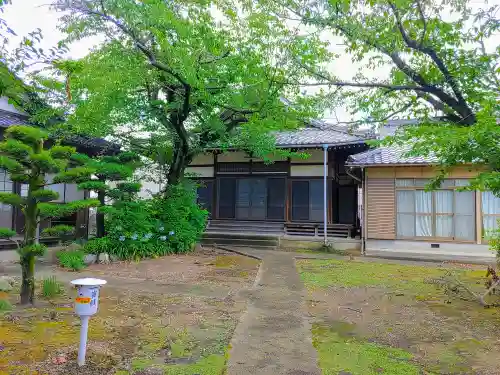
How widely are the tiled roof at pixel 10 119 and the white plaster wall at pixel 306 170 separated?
10439 millimetres

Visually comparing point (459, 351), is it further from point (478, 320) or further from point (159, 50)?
point (159, 50)

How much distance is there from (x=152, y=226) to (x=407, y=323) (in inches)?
320

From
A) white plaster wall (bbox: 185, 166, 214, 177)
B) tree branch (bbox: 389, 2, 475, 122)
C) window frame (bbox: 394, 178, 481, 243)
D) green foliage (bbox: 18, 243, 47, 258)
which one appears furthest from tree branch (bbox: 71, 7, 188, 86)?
window frame (bbox: 394, 178, 481, 243)

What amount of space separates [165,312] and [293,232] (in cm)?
1085

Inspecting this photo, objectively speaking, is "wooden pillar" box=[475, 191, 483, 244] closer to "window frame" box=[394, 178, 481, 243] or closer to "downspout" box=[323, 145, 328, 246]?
"window frame" box=[394, 178, 481, 243]

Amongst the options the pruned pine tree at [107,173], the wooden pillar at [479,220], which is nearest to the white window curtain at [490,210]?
the wooden pillar at [479,220]

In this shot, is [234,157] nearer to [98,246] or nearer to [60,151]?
[98,246]

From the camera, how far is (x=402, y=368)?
3773mm

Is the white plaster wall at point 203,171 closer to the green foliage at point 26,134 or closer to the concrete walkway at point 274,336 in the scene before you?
the concrete walkway at point 274,336

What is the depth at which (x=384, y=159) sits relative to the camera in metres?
14.0

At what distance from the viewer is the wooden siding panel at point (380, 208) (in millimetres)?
14062

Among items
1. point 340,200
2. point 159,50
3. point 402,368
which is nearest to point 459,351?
point 402,368

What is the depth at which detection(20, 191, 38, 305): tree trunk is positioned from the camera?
569 cm

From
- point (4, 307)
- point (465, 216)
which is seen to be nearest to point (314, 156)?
point (465, 216)
